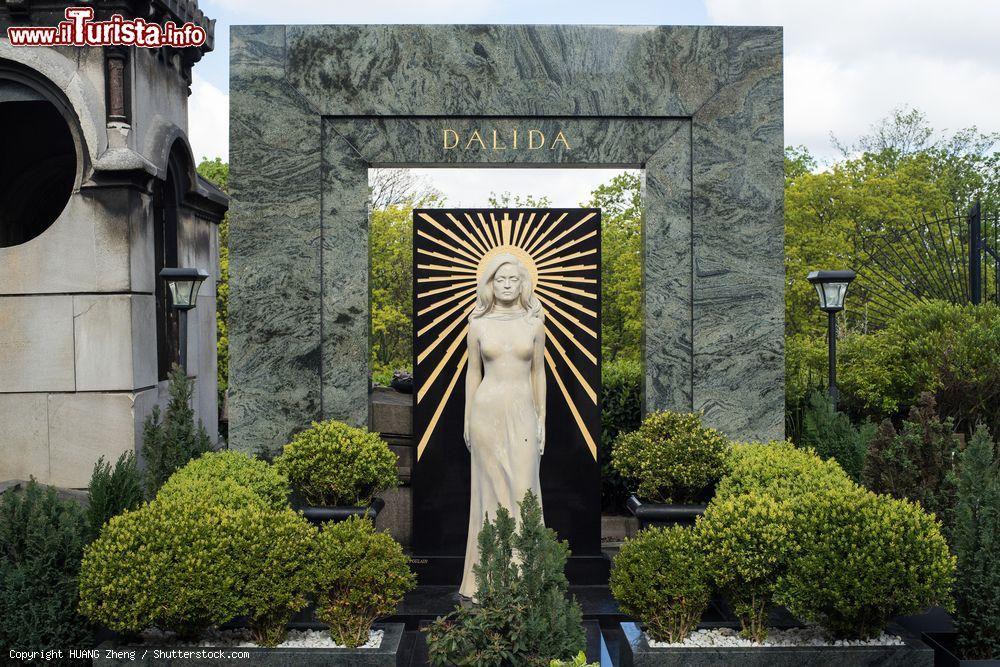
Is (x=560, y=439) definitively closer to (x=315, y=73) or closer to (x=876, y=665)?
(x=876, y=665)

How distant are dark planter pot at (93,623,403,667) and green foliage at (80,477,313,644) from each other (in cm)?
15

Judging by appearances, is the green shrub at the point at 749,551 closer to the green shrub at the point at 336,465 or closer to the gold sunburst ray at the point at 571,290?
the green shrub at the point at 336,465

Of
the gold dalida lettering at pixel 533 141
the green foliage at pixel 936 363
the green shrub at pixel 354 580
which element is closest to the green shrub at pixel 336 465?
the green shrub at pixel 354 580

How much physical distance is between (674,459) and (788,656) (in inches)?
97.3

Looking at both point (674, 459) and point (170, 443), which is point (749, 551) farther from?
point (170, 443)

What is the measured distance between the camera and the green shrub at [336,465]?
26.0 ft

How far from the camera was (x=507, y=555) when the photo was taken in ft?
16.0

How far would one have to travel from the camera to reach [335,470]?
7.92 metres

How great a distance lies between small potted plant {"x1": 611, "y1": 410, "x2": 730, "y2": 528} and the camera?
7.94 metres

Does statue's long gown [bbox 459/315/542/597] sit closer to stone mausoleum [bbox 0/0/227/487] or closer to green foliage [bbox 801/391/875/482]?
green foliage [bbox 801/391/875/482]

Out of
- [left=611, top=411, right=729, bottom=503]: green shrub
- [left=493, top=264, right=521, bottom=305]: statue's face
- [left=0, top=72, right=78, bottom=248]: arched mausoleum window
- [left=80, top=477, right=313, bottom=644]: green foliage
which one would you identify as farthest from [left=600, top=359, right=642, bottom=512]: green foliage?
[left=0, top=72, right=78, bottom=248]: arched mausoleum window

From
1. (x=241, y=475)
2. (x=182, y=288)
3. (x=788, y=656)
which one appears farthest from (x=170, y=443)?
(x=788, y=656)

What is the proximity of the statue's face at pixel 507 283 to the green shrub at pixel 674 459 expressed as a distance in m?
1.97

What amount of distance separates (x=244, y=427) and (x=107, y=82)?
22.1 feet
